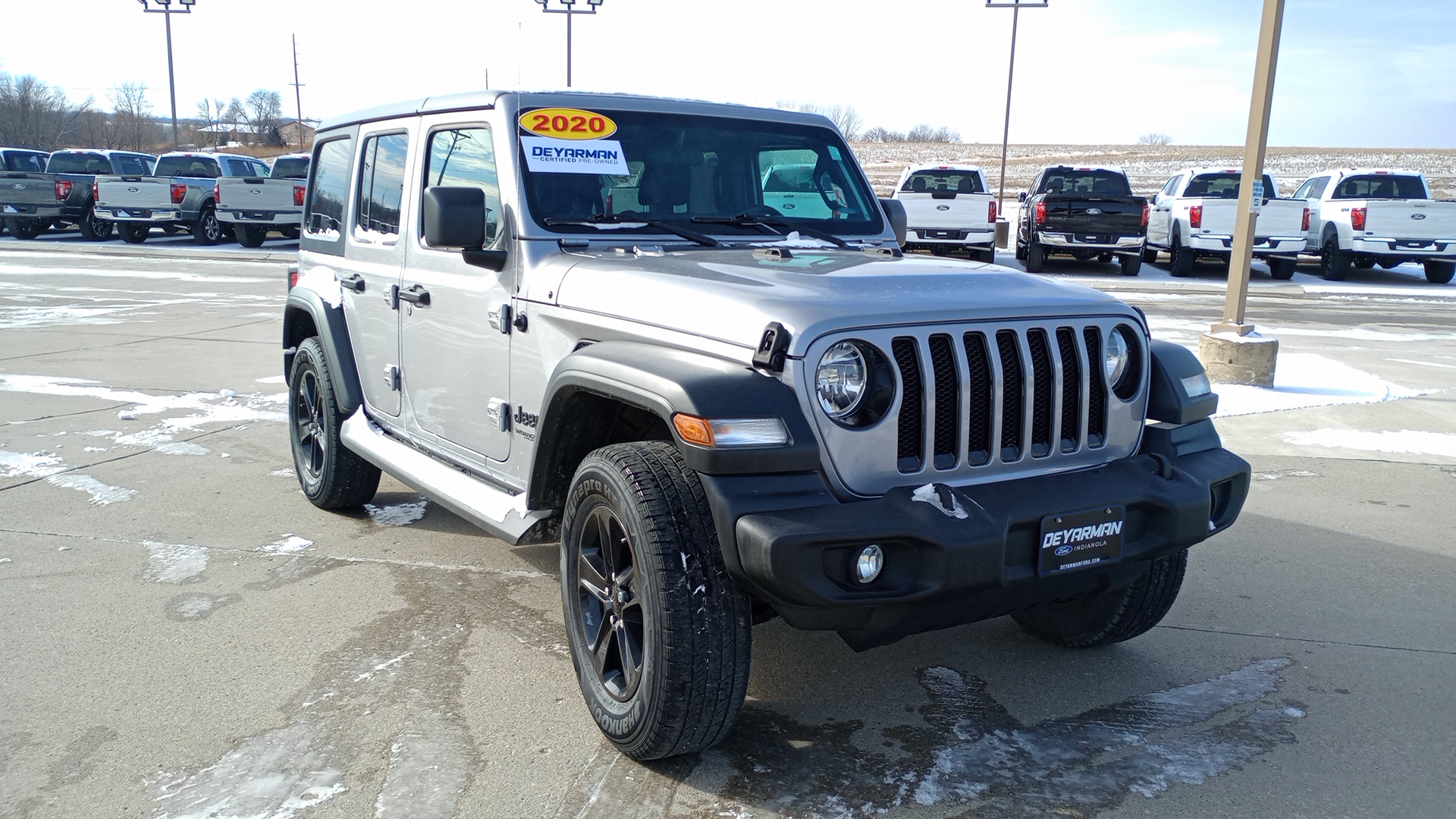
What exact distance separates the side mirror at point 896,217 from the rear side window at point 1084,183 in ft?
49.7

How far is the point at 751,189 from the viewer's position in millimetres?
4359

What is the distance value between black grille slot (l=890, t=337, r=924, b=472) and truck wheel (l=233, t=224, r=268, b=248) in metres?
22.0

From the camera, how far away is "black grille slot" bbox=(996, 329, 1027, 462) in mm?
3105

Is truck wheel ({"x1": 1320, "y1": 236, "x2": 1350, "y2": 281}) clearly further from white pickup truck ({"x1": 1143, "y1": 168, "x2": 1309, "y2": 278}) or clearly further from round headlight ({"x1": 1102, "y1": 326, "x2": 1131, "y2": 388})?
round headlight ({"x1": 1102, "y1": 326, "x2": 1131, "y2": 388})

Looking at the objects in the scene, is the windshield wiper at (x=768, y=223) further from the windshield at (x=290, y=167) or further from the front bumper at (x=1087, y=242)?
the windshield at (x=290, y=167)

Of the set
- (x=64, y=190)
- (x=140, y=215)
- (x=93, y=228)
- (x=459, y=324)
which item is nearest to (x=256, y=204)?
(x=140, y=215)

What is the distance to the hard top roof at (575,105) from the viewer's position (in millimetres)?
4035

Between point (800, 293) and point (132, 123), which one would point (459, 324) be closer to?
point (800, 293)

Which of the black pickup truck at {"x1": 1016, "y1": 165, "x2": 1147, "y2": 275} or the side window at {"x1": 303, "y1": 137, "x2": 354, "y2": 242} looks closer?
the side window at {"x1": 303, "y1": 137, "x2": 354, "y2": 242}

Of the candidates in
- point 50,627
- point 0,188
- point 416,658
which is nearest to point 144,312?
point 50,627

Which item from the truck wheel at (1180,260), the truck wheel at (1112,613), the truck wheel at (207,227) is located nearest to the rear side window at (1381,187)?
the truck wheel at (1180,260)

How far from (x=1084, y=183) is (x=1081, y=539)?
1782 centimetres

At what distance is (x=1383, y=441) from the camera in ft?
23.3

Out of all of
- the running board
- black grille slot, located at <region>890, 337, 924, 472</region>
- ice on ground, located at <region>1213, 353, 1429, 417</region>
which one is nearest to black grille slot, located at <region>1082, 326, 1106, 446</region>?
black grille slot, located at <region>890, 337, 924, 472</region>
